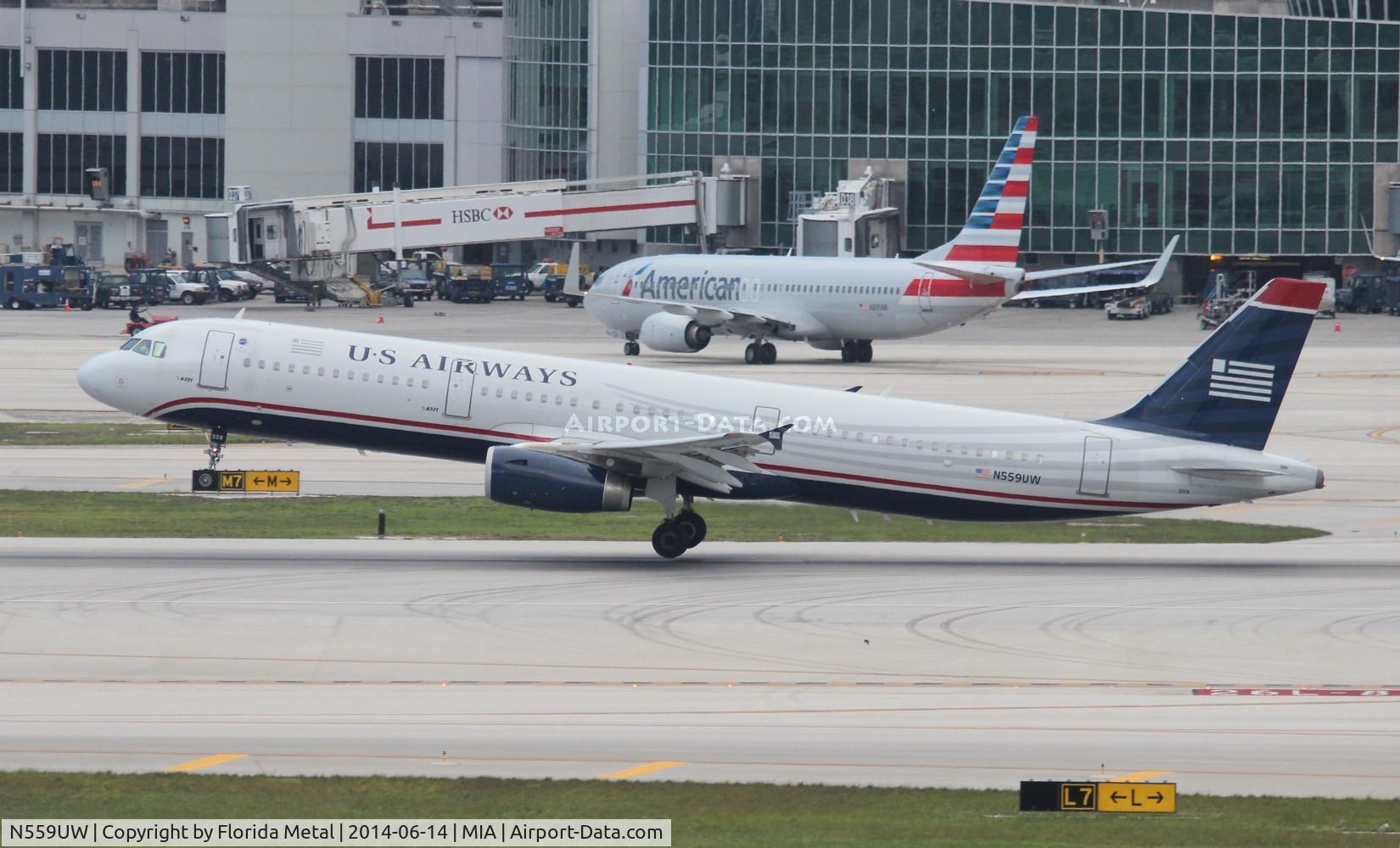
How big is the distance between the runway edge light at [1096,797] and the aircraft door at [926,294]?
Result: 215ft

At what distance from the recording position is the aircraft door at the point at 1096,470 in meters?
35.8

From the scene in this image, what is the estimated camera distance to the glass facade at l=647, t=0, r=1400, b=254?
12444cm

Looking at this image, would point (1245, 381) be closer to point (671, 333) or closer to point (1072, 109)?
point (671, 333)

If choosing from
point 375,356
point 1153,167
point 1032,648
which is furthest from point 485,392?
point 1153,167

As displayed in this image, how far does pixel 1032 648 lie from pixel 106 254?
137 metres

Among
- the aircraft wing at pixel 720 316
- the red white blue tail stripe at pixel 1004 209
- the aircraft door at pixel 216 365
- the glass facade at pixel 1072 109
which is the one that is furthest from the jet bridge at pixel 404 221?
the aircraft door at pixel 216 365

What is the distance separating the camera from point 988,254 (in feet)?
272

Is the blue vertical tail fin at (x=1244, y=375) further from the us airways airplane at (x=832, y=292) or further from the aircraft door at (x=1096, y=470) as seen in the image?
the us airways airplane at (x=832, y=292)

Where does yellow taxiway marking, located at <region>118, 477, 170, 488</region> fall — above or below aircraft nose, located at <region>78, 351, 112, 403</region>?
below

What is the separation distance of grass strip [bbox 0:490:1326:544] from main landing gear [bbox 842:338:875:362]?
42.2 meters

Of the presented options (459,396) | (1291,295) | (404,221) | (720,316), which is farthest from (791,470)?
(404,221)

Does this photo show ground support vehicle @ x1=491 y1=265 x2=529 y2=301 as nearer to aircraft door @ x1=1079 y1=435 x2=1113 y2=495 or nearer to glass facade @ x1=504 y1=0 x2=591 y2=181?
glass facade @ x1=504 y1=0 x2=591 y2=181

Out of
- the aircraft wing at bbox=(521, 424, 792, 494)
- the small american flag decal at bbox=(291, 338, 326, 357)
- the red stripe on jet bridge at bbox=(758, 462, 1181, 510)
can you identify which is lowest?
the red stripe on jet bridge at bbox=(758, 462, 1181, 510)

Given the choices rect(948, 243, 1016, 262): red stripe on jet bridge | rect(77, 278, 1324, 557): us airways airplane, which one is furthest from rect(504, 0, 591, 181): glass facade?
rect(77, 278, 1324, 557): us airways airplane
